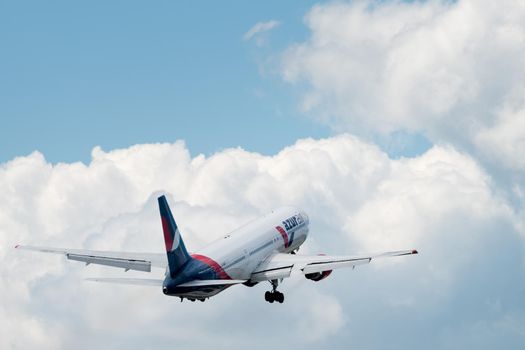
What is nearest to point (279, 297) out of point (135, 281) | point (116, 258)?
point (116, 258)

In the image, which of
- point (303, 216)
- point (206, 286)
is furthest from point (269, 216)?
point (206, 286)

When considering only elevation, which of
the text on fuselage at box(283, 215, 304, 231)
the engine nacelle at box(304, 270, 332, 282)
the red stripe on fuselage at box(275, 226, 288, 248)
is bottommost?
the engine nacelle at box(304, 270, 332, 282)

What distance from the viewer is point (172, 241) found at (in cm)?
6191

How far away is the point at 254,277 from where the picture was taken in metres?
74.9

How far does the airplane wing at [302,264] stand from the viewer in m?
70.4

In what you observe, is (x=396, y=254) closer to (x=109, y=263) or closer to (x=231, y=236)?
(x=231, y=236)

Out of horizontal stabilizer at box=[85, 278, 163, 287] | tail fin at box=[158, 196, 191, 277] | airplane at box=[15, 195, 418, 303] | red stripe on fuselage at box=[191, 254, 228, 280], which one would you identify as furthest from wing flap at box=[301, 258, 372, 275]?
horizontal stabilizer at box=[85, 278, 163, 287]

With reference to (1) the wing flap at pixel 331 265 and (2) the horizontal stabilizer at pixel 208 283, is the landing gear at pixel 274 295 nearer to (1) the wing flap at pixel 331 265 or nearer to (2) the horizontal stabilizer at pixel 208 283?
(1) the wing flap at pixel 331 265

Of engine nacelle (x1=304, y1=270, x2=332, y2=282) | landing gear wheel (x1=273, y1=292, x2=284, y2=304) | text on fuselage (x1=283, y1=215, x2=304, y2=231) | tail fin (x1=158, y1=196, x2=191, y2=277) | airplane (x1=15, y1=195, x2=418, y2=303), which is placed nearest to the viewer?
tail fin (x1=158, y1=196, x2=191, y2=277)

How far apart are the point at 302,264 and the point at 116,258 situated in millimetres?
15800

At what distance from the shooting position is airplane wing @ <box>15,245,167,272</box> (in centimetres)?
7300

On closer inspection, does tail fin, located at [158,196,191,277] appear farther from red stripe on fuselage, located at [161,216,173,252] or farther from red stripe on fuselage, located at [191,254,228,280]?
red stripe on fuselage, located at [191,254,228,280]

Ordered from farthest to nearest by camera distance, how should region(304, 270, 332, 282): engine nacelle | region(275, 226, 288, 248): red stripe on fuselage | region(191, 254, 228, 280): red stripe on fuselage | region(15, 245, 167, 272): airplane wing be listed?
1. region(275, 226, 288, 248): red stripe on fuselage
2. region(304, 270, 332, 282): engine nacelle
3. region(15, 245, 167, 272): airplane wing
4. region(191, 254, 228, 280): red stripe on fuselage

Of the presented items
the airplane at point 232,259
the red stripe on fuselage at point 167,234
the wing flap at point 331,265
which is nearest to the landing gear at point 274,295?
the airplane at point 232,259
